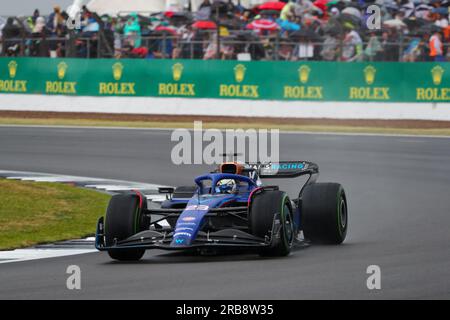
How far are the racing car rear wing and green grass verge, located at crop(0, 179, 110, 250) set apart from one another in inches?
84.1

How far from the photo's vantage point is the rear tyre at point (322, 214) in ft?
37.2

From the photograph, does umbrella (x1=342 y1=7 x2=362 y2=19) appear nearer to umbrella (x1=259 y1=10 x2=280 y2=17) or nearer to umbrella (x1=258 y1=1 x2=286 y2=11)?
umbrella (x1=259 y1=10 x2=280 y2=17)

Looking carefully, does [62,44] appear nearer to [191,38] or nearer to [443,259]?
[191,38]

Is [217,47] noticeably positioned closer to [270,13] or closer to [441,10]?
[270,13]

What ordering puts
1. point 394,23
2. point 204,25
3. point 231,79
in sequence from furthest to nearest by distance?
point 204,25, point 394,23, point 231,79

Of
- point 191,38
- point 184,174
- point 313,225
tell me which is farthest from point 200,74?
point 313,225

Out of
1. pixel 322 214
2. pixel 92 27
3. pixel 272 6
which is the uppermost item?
pixel 272 6

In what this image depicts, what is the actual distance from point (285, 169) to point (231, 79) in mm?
18727

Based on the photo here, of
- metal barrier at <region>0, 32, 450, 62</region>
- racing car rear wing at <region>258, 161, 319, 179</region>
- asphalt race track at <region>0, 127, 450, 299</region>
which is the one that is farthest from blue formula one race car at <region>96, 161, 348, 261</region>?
metal barrier at <region>0, 32, 450, 62</region>

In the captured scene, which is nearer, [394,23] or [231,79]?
[231,79]

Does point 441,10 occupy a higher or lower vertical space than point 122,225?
higher

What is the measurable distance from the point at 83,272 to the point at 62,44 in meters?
24.4

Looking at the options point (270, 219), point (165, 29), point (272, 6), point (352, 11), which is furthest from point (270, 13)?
point (270, 219)

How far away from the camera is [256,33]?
31.3 meters
